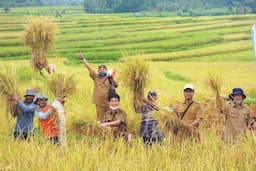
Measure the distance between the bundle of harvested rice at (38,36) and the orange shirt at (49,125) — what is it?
1.80 meters

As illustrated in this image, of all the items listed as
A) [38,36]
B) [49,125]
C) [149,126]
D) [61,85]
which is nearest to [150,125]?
[149,126]

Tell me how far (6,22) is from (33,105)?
37.5 ft

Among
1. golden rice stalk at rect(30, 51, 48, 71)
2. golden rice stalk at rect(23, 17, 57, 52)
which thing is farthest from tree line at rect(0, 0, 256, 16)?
golden rice stalk at rect(30, 51, 48, 71)

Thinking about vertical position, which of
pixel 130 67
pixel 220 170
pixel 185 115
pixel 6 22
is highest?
pixel 6 22

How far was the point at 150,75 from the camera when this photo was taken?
19.6ft

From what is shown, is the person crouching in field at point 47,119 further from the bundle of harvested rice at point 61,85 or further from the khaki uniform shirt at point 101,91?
the khaki uniform shirt at point 101,91

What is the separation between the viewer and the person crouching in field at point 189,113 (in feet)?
17.4

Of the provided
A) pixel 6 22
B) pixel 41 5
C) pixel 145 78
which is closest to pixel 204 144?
pixel 145 78

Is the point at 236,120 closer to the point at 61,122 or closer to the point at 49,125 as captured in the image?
the point at 61,122

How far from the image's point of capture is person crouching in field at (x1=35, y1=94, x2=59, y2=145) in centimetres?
546

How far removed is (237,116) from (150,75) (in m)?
1.08

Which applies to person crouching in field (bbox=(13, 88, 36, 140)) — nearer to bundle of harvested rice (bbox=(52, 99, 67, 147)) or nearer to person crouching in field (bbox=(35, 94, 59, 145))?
person crouching in field (bbox=(35, 94, 59, 145))

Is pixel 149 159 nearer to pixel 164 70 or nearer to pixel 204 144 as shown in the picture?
pixel 204 144

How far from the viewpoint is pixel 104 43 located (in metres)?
13.9
